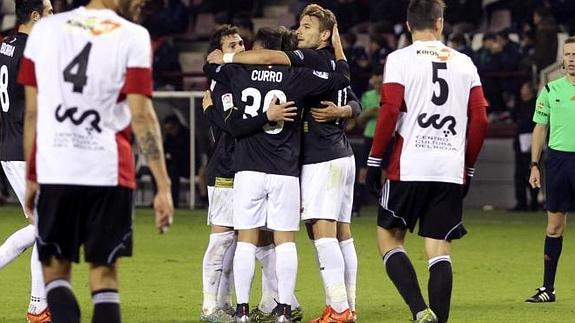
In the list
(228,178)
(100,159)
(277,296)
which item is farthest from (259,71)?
(100,159)

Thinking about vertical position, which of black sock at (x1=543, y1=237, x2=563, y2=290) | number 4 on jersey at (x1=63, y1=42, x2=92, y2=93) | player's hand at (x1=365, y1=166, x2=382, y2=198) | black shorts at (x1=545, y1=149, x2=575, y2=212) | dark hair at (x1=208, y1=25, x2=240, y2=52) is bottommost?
black sock at (x1=543, y1=237, x2=563, y2=290)

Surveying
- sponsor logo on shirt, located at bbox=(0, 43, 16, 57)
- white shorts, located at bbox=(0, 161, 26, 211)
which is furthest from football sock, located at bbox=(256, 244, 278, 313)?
sponsor logo on shirt, located at bbox=(0, 43, 16, 57)

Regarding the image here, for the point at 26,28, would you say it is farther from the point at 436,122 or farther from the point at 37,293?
the point at 436,122

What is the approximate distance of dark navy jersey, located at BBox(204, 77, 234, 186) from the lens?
30.7 feet

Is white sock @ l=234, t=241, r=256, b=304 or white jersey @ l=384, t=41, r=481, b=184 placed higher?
white jersey @ l=384, t=41, r=481, b=184

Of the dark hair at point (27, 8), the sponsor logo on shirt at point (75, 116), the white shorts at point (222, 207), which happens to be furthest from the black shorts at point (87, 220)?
the white shorts at point (222, 207)

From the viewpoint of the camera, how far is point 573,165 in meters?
11.1

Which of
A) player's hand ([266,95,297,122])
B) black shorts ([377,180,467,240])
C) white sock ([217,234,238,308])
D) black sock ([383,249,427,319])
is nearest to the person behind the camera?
black shorts ([377,180,467,240])

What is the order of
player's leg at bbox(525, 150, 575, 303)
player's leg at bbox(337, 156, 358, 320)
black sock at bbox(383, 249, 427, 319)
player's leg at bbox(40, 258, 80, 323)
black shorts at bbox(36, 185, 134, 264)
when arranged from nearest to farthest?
black shorts at bbox(36, 185, 134, 264) < player's leg at bbox(40, 258, 80, 323) < black sock at bbox(383, 249, 427, 319) < player's leg at bbox(337, 156, 358, 320) < player's leg at bbox(525, 150, 575, 303)

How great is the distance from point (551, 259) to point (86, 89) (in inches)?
218

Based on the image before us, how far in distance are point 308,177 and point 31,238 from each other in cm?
197

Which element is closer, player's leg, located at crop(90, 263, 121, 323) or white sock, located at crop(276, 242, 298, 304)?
player's leg, located at crop(90, 263, 121, 323)

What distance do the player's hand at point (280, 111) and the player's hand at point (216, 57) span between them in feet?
1.83

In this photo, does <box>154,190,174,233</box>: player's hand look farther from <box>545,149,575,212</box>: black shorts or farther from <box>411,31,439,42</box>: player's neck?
<box>545,149,575,212</box>: black shorts
